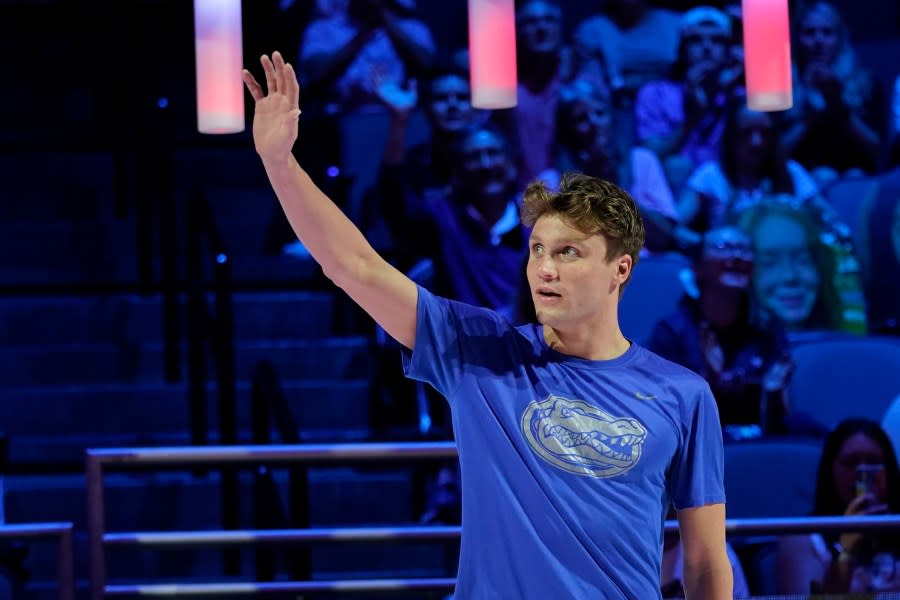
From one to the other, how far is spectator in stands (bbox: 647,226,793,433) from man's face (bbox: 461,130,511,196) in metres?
0.85

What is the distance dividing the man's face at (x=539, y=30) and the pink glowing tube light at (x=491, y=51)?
3.42 metres

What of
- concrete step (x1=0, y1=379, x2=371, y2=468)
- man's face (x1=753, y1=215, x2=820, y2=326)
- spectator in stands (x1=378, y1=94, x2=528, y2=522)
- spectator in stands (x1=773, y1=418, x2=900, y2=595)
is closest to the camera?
spectator in stands (x1=773, y1=418, x2=900, y2=595)

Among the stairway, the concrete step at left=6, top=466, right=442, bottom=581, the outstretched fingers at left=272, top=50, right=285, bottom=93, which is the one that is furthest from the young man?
the concrete step at left=6, top=466, right=442, bottom=581

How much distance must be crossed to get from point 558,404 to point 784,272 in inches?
148

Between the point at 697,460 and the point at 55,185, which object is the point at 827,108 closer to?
the point at 55,185

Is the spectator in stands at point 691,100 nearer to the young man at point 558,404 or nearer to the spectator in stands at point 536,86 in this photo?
the spectator in stands at point 536,86

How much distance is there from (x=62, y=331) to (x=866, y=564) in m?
3.44

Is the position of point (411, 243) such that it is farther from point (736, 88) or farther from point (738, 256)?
point (736, 88)

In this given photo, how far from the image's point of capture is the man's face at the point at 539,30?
5543mm

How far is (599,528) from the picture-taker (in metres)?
1.74

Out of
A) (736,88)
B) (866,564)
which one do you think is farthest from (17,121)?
(866,564)

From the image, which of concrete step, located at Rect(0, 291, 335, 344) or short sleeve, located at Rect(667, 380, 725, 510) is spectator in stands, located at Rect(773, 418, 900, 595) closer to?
short sleeve, located at Rect(667, 380, 725, 510)

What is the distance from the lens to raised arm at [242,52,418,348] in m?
1.69

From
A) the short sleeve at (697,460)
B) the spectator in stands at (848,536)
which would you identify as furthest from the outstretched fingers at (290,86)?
the spectator in stands at (848,536)
